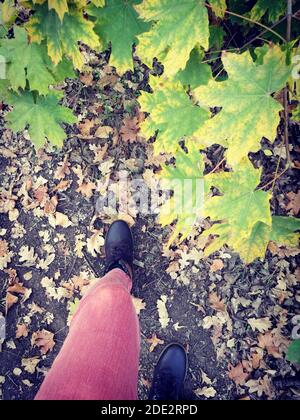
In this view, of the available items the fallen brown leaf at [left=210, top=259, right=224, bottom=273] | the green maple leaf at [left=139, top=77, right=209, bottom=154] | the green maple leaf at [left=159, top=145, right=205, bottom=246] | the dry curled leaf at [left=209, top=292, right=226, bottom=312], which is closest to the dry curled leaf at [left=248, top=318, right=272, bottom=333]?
the dry curled leaf at [left=209, top=292, right=226, bottom=312]

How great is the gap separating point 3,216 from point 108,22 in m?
1.94

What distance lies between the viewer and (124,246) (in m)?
2.83

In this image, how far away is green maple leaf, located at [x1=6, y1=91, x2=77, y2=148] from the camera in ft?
7.31

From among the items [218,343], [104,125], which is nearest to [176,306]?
[218,343]

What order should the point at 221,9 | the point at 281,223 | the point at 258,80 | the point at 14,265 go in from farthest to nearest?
the point at 14,265 < the point at 281,223 < the point at 221,9 < the point at 258,80

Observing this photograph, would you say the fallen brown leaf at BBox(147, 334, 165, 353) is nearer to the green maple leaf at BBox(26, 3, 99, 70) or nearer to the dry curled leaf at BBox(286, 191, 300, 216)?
the dry curled leaf at BBox(286, 191, 300, 216)

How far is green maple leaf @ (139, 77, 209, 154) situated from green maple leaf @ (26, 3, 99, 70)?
1.40 feet

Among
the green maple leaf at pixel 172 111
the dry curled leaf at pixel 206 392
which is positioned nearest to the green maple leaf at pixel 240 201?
the green maple leaf at pixel 172 111

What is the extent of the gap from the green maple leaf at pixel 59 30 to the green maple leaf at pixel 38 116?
53 centimetres

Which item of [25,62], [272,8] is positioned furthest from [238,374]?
[25,62]

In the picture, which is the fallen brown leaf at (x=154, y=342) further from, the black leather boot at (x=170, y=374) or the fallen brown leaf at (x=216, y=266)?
the fallen brown leaf at (x=216, y=266)

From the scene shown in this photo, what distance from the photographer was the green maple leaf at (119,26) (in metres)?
1.81

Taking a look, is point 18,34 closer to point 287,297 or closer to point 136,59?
point 136,59

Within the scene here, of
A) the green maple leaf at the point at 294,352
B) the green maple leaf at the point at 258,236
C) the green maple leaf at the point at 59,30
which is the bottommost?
the green maple leaf at the point at 294,352
